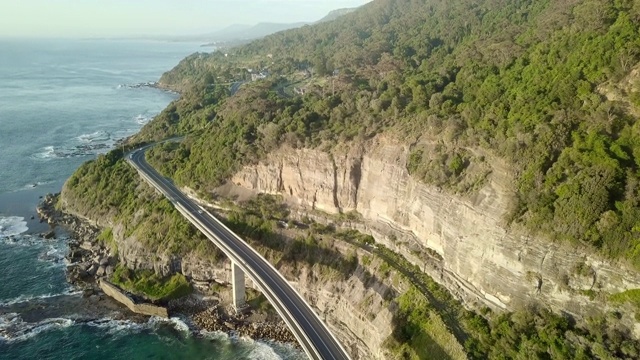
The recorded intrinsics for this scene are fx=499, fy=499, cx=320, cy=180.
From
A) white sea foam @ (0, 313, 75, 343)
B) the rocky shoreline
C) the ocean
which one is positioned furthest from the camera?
the rocky shoreline

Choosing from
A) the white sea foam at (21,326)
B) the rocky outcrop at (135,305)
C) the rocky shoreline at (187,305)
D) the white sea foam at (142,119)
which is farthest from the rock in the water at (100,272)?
the white sea foam at (142,119)

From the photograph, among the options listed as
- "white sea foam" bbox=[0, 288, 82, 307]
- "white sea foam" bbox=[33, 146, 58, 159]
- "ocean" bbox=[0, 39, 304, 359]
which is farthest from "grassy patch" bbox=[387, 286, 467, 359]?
"white sea foam" bbox=[33, 146, 58, 159]

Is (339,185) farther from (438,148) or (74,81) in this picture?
(74,81)

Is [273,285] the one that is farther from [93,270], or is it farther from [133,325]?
[93,270]

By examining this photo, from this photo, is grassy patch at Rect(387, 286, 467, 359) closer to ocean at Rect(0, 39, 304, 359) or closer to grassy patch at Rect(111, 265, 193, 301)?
ocean at Rect(0, 39, 304, 359)

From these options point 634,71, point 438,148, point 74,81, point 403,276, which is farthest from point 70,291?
point 74,81

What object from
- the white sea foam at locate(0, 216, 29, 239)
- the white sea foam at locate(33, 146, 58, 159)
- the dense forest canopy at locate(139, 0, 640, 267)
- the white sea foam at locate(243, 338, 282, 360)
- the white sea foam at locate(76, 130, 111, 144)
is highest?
the dense forest canopy at locate(139, 0, 640, 267)
